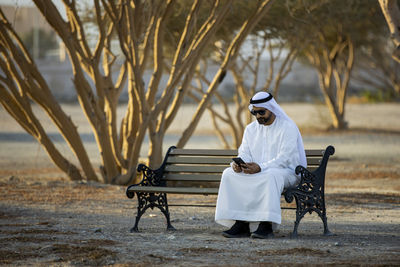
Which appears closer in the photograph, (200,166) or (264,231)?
(264,231)

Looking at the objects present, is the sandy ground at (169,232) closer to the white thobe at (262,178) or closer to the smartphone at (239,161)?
the white thobe at (262,178)

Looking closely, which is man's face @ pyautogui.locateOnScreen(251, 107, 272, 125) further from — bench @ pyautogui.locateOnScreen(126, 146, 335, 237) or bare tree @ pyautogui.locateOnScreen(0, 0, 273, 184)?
bare tree @ pyautogui.locateOnScreen(0, 0, 273, 184)

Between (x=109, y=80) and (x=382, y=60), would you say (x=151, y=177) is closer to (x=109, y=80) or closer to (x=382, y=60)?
(x=109, y=80)

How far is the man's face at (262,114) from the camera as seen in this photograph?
23.9 feet

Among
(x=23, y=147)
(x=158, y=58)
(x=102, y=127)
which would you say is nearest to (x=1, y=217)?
(x=102, y=127)

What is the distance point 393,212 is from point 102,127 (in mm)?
5470

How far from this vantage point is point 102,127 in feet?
40.1

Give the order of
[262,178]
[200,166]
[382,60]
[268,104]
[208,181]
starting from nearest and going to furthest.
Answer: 1. [262,178]
2. [268,104]
3. [208,181]
4. [200,166]
5. [382,60]

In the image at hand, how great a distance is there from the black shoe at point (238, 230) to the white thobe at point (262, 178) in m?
0.07

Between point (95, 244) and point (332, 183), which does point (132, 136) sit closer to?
point (332, 183)

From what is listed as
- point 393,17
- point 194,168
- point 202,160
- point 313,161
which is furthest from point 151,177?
point 393,17

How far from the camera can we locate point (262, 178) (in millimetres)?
6879

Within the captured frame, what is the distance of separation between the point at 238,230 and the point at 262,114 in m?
1.27

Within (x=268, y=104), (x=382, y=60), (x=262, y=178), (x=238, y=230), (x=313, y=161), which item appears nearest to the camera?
(x=262, y=178)
